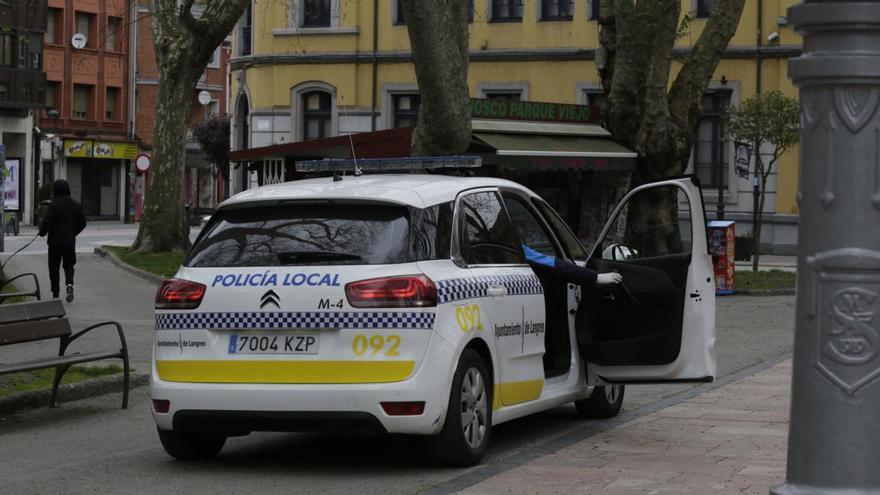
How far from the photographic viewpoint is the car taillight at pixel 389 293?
8445 mm

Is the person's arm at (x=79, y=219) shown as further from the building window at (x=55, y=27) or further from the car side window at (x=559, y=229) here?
the building window at (x=55, y=27)

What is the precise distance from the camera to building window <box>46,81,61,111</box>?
7231 centimetres

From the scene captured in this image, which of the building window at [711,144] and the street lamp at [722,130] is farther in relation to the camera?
the building window at [711,144]

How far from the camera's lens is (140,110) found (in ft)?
256

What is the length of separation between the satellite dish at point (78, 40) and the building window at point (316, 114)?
87.9ft

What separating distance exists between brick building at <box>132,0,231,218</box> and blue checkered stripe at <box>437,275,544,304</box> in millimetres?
67312

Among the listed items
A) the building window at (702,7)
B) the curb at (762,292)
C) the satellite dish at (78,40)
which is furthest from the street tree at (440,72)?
the satellite dish at (78,40)

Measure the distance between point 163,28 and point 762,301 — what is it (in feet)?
48.4

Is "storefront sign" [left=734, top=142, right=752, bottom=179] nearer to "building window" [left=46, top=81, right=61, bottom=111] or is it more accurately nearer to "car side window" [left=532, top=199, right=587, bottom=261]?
"car side window" [left=532, top=199, right=587, bottom=261]

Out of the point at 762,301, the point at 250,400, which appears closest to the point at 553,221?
the point at 250,400

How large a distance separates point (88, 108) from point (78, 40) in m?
4.19

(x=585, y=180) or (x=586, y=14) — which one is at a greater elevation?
(x=586, y=14)

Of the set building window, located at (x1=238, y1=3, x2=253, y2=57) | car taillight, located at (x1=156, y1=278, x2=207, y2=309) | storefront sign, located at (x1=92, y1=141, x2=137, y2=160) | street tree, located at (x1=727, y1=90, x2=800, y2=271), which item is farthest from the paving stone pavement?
storefront sign, located at (x1=92, y1=141, x2=137, y2=160)

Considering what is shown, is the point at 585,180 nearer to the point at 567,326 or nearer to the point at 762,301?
the point at 762,301
